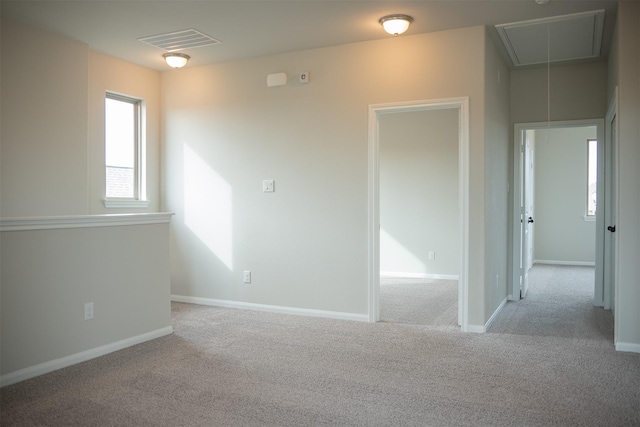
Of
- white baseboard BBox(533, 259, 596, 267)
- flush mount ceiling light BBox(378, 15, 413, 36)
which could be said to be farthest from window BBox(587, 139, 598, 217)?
flush mount ceiling light BBox(378, 15, 413, 36)

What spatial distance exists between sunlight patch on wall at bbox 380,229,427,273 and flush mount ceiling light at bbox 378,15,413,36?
13.4ft

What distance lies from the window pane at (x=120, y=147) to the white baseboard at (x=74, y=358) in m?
1.83

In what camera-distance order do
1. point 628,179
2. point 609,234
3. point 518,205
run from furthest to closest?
point 518,205 < point 609,234 < point 628,179

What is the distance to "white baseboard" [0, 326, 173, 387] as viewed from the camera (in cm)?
322

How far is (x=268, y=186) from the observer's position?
5.23 metres

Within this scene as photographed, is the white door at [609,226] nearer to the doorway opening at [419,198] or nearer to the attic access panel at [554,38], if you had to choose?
the attic access panel at [554,38]

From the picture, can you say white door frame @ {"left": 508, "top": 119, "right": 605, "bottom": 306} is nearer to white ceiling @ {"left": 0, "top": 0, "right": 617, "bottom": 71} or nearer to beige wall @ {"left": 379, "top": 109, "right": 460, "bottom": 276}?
white ceiling @ {"left": 0, "top": 0, "right": 617, "bottom": 71}

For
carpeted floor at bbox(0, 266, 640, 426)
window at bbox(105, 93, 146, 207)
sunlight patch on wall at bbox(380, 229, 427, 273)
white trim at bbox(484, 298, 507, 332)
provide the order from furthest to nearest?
sunlight patch on wall at bbox(380, 229, 427, 273) → window at bbox(105, 93, 146, 207) → white trim at bbox(484, 298, 507, 332) → carpeted floor at bbox(0, 266, 640, 426)

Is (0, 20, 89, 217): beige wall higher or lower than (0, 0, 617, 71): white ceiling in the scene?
lower

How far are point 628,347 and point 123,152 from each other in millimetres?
4976

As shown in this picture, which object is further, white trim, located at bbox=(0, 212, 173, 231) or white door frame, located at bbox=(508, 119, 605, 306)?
white door frame, located at bbox=(508, 119, 605, 306)

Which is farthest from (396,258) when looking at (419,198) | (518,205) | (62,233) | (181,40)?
(62,233)

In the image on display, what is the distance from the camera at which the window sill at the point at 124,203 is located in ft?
17.2

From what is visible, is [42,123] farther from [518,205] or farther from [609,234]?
[609,234]
